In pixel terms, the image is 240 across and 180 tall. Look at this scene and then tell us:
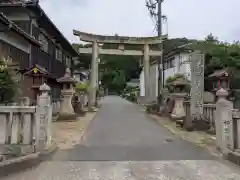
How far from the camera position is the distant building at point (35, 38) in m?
14.7

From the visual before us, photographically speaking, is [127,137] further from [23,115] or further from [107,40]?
[107,40]

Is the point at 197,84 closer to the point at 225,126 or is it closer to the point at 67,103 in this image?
the point at 225,126

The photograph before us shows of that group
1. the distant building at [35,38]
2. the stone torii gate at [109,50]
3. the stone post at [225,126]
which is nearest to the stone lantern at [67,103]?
the distant building at [35,38]

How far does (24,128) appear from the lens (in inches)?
322

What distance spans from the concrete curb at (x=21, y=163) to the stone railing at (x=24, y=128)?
0.27 metres

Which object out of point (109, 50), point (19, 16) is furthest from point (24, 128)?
point (109, 50)

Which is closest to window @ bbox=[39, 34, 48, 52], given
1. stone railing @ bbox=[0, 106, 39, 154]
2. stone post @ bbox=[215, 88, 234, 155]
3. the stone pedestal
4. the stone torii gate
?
the stone torii gate

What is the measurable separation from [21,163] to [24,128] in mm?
1252

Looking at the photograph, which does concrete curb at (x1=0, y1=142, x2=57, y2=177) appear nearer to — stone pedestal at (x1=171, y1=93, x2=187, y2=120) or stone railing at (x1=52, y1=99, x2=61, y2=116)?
stone pedestal at (x1=171, y1=93, x2=187, y2=120)

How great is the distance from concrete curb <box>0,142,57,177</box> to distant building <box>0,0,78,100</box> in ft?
22.6

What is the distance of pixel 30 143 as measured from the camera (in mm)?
8320

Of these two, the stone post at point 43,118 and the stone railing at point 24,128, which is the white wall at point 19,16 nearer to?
the stone railing at point 24,128

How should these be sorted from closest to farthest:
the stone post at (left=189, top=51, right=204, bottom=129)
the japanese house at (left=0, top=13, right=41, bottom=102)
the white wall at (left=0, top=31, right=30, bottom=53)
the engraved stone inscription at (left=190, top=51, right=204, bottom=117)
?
the japanese house at (left=0, top=13, right=41, bottom=102), the stone post at (left=189, top=51, right=204, bottom=129), the engraved stone inscription at (left=190, top=51, right=204, bottom=117), the white wall at (left=0, top=31, right=30, bottom=53)

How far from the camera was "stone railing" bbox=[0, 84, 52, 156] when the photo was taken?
25.7 ft
